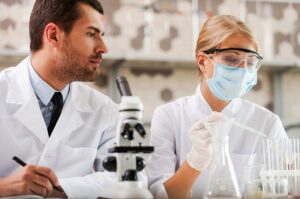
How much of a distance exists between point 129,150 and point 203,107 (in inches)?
35.6

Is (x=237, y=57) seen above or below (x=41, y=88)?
above

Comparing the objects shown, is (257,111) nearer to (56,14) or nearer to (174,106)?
(174,106)

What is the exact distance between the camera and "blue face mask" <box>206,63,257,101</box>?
6.19ft

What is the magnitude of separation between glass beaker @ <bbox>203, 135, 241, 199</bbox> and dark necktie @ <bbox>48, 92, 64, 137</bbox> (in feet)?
2.09

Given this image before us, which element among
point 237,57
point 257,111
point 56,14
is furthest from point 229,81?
point 56,14

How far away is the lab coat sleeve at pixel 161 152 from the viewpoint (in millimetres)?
1739

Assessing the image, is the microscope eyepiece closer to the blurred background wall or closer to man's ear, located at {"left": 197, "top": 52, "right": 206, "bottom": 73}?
man's ear, located at {"left": 197, "top": 52, "right": 206, "bottom": 73}

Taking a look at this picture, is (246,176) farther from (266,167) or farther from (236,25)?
(236,25)

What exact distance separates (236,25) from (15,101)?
0.85 metres

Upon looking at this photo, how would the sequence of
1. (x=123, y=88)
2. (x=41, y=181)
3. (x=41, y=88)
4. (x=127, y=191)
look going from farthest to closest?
1. (x=41, y=88)
2. (x=41, y=181)
3. (x=123, y=88)
4. (x=127, y=191)

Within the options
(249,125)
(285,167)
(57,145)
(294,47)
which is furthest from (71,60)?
(294,47)

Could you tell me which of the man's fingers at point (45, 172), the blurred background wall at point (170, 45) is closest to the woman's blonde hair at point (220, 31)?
the man's fingers at point (45, 172)

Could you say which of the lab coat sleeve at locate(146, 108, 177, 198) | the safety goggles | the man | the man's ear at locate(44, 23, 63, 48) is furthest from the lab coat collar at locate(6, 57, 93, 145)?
the safety goggles

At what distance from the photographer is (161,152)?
1.83 m
